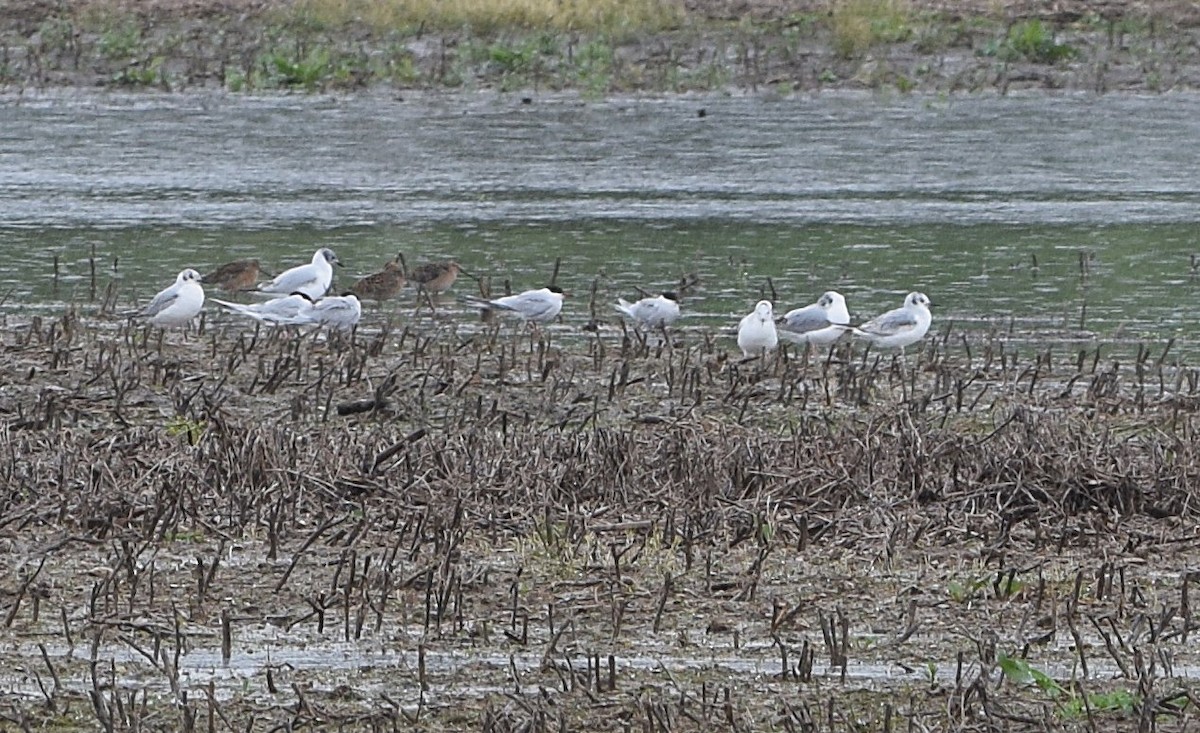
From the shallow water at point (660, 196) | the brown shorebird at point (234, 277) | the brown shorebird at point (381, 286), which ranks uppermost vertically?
the brown shorebird at point (381, 286)

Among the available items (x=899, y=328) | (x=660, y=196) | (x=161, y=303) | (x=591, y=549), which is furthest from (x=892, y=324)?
(x=660, y=196)

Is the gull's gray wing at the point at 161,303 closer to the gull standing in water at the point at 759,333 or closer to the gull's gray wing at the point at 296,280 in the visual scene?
the gull's gray wing at the point at 296,280

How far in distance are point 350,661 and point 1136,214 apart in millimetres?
12805

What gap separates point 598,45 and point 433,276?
16196 millimetres

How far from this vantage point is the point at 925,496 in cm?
810

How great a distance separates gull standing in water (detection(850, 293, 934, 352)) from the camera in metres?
11.9

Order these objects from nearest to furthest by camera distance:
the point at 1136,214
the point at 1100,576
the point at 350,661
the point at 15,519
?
the point at 350,661 < the point at 1100,576 < the point at 15,519 < the point at 1136,214

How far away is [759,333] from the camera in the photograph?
455 inches

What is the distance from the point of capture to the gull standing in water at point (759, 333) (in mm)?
11539

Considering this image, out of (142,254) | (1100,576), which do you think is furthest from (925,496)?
(142,254)

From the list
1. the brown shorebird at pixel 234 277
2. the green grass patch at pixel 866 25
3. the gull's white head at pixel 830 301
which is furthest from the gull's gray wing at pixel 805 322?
the green grass patch at pixel 866 25

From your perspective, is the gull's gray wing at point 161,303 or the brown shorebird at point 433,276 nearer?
the gull's gray wing at point 161,303

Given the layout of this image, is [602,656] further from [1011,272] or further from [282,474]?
[1011,272]

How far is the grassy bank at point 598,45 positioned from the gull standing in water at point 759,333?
52.7 ft
